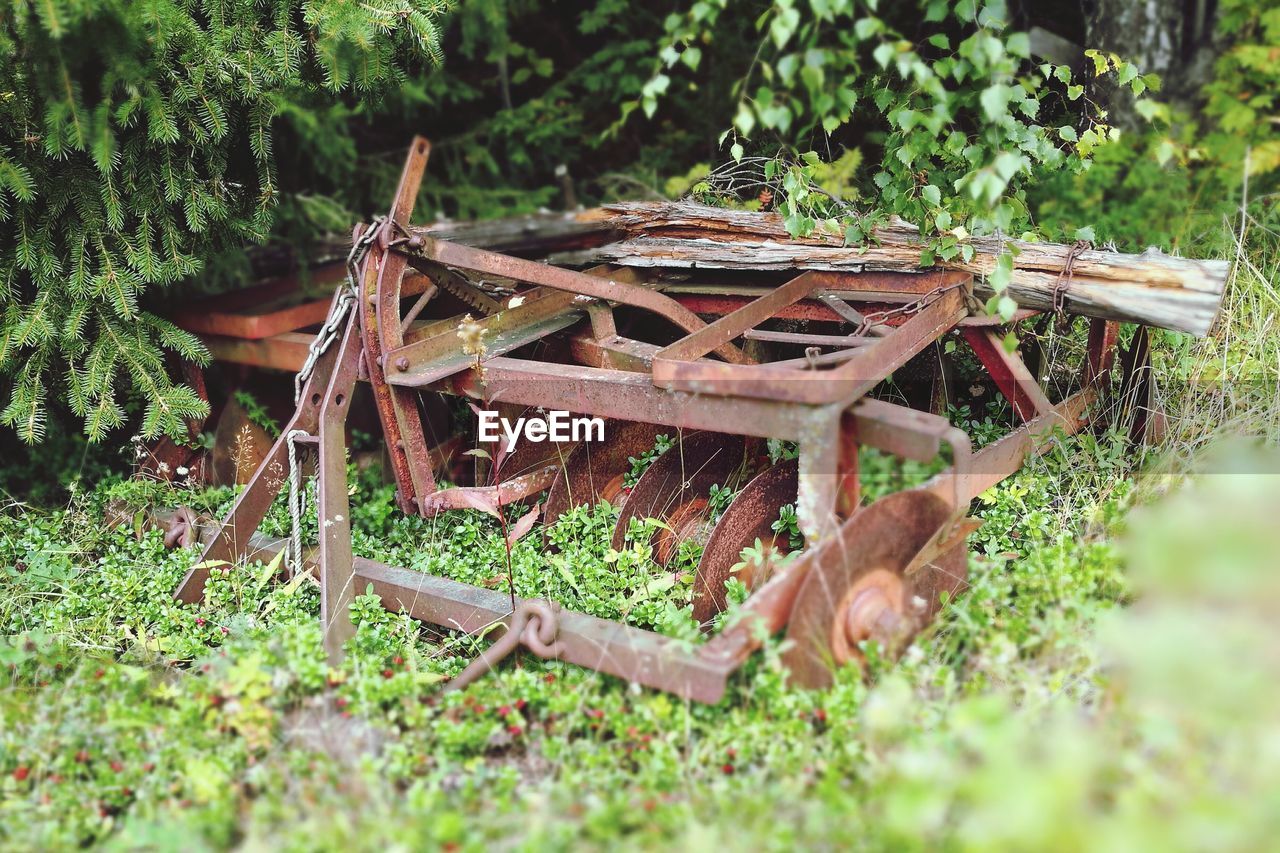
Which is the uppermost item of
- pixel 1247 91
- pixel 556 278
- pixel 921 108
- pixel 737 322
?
pixel 1247 91

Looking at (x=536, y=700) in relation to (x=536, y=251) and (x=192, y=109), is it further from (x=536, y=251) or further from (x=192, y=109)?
(x=536, y=251)

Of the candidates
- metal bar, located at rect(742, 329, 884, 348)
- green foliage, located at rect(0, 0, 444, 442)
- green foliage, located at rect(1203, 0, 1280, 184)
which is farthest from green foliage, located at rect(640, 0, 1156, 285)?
green foliage, located at rect(1203, 0, 1280, 184)

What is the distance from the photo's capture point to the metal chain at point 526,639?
2961mm

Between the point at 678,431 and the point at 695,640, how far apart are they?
1394mm

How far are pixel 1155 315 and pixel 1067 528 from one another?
83cm

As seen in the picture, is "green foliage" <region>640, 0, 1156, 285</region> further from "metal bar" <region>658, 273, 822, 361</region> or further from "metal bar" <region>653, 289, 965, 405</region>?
"metal bar" <region>653, 289, 965, 405</region>

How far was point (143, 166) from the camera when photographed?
4.13 meters

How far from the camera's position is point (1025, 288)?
3762mm

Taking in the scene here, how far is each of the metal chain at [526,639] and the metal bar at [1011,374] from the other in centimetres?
206

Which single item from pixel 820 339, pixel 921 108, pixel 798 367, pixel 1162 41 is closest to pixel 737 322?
pixel 820 339

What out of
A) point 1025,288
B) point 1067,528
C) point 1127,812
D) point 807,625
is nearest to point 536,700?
point 807,625

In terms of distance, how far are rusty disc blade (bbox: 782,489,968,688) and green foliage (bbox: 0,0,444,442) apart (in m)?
2.80

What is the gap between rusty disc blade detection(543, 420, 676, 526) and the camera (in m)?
4.16

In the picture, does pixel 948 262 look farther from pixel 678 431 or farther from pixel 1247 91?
pixel 1247 91
